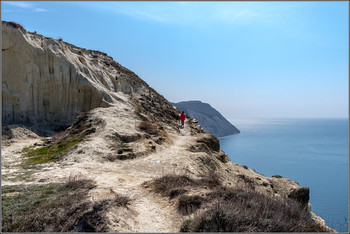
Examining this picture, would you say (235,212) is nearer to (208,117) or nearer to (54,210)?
(54,210)

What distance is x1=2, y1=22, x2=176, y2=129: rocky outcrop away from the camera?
21.8 m

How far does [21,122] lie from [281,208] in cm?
2286

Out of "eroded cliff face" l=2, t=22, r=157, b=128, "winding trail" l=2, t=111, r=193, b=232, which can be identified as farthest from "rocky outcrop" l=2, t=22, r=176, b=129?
"winding trail" l=2, t=111, r=193, b=232

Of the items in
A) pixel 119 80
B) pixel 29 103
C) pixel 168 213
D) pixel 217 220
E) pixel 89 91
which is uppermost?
pixel 119 80

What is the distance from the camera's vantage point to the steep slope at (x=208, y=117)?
364 feet

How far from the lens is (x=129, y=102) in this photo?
2717cm

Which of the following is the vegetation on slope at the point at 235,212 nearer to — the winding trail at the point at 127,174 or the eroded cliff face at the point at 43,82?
the winding trail at the point at 127,174

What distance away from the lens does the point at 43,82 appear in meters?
23.8

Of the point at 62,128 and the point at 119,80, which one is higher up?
the point at 119,80

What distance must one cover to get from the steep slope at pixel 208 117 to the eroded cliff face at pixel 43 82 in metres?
79.8

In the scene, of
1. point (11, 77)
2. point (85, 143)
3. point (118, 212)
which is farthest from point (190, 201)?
point (11, 77)

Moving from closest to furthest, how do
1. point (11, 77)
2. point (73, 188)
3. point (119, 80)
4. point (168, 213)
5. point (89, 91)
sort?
point (168, 213), point (73, 188), point (11, 77), point (89, 91), point (119, 80)

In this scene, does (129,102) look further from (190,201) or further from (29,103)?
(190,201)

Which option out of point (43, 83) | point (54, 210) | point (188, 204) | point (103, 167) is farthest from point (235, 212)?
point (43, 83)
